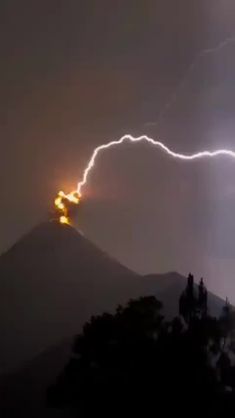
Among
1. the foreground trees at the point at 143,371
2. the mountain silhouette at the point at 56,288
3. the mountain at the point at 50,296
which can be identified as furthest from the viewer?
the mountain silhouette at the point at 56,288

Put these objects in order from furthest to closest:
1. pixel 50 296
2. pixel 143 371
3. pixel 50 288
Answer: pixel 50 288 < pixel 50 296 < pixel 143 371

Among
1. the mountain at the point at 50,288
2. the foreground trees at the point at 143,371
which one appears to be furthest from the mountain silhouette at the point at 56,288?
the foreground trees at the point at 143,371

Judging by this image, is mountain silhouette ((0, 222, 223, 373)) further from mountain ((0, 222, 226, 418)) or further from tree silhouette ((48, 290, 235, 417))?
tree silhouette ((48, 290, 235, 417))

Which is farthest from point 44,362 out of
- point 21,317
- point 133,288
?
point 133,288

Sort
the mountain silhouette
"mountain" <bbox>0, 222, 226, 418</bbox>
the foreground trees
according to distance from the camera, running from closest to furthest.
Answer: the foreground trees → "mountain" <bbox>0, 222, 226, 418</bbox> → the mountain silhouette

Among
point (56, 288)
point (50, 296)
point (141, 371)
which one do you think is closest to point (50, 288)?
point (56, 288)

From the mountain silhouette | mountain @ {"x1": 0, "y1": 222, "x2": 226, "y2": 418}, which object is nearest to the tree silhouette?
mountain @ {"x1": 0, "y1": 222, "x2": 226, "y2": 418}

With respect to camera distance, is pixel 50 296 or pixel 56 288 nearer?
pixel 50 296

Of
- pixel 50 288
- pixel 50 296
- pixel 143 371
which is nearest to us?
pixel 143 371

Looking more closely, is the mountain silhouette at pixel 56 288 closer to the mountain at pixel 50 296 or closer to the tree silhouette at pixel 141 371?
the mountain at pixel 50 296

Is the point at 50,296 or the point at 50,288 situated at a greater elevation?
the point at 50,288

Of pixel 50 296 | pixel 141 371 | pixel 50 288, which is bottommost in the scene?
pixel 141 371

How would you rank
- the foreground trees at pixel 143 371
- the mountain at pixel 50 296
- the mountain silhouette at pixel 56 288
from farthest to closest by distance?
the mountain silhouette at pixel 56 288, the mountain at pixel 50 296, the foreground trees at pixel 143 371

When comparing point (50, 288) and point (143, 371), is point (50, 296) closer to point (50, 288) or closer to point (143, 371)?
point (50, 288)
